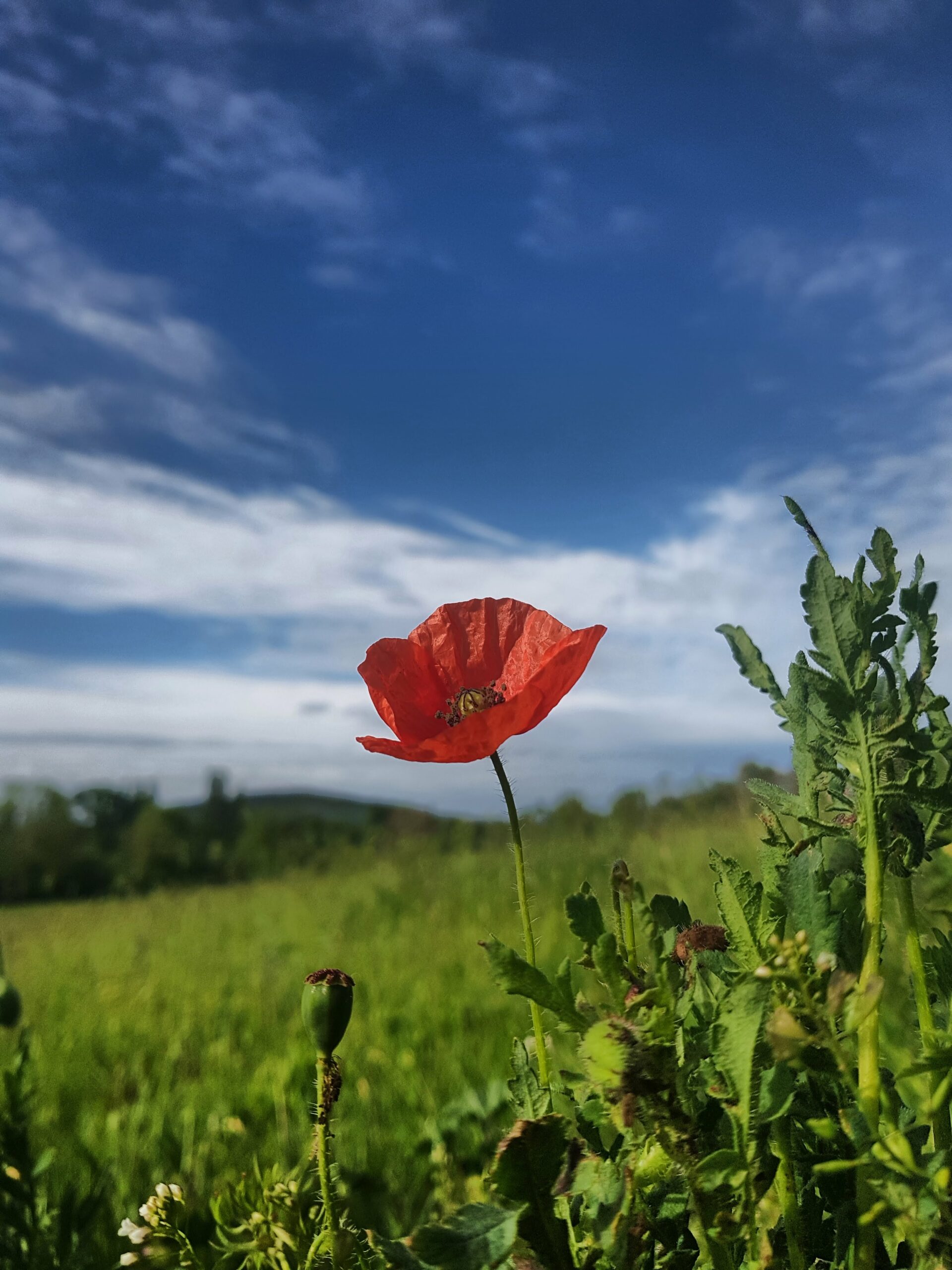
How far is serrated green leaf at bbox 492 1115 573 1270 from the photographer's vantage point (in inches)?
23.4

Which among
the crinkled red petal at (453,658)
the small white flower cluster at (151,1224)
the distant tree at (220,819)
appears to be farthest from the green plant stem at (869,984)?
the distant tree at (220,819)

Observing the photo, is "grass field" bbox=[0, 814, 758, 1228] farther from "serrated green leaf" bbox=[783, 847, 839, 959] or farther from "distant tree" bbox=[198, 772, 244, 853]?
"distant tree" bbox=[198, 772, 244, 853]

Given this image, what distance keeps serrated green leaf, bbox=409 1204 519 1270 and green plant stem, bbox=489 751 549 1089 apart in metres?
0.10

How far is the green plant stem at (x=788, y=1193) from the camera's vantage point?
609mm

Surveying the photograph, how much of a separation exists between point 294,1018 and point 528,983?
3740 millimetres

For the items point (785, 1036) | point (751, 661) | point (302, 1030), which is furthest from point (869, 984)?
point (302, 1030)

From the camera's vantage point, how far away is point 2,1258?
1126mm

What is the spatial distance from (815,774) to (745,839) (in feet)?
11.6

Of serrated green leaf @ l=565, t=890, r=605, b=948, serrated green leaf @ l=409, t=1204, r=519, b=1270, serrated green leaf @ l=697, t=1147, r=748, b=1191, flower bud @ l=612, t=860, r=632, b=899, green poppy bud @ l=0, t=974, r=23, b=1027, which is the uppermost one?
flower bud @ l=612, t=860, r=632, b=899

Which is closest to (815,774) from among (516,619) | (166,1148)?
(516,619)

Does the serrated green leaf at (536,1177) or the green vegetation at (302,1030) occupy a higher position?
the serrated green leaf at (536,1177)

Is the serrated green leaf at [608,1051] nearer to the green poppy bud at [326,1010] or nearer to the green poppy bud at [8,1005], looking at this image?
the green poppy bud at [326,1010]

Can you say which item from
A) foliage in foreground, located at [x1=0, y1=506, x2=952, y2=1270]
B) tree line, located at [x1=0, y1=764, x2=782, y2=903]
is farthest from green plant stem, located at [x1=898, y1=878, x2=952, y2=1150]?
tree line, located at [x1=0, y1=764, x2=782, y2=903]

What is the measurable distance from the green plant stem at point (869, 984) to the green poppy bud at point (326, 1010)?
0.37 metres
